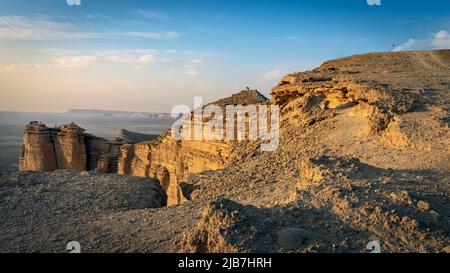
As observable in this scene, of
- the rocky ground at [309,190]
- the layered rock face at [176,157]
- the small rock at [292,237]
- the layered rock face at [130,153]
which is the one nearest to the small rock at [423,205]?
the rocky ground at [309,190]

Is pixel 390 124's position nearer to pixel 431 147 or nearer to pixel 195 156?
pixel 431 147

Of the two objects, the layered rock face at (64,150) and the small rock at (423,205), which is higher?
the small rock at (423,205)

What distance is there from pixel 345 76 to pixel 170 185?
483 inches

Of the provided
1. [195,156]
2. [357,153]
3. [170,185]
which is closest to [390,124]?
[357,153]

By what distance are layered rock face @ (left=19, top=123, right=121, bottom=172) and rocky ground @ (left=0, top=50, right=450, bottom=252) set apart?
16.7m

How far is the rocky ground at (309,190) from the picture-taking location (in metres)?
5.30

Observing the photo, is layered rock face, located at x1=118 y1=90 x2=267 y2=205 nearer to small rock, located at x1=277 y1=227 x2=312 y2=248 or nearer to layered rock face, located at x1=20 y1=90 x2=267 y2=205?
layered rock face, located at x1=20 y1=90 x2=267 y2=205

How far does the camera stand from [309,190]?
654 centimetres

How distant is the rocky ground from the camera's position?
5.30 metres

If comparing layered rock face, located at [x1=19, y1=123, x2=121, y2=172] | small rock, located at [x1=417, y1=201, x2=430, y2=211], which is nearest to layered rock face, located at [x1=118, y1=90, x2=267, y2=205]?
layered rock face, located at [x1=19, y1=123, x2=121, y2=172]

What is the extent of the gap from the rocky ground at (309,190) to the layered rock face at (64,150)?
16703 millimetres

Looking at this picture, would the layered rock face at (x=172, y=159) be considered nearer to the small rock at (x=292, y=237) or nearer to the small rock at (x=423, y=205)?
the small rock at (x=423, y=205)

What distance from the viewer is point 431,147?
8.45 m

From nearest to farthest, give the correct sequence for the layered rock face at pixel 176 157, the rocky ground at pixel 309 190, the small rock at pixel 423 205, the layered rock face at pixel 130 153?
the rocky ground at pixel 309 190, the small rock at pixel 423 205, the layered rock face at pixel 176 157, the layered rock face at pixel 130 153
